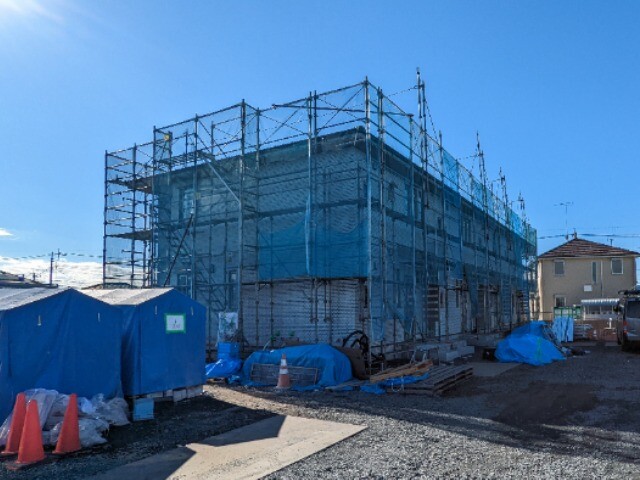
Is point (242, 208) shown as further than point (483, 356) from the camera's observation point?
No

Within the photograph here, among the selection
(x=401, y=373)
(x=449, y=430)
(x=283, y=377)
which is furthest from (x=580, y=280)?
(x=449, y=430)

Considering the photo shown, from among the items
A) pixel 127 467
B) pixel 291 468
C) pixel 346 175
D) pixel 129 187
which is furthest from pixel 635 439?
pixel 129 187

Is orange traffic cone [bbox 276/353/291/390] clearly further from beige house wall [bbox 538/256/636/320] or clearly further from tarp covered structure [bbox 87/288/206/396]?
beige house wall [bbox 538/256/636/320]

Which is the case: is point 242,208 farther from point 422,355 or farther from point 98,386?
point 98,386

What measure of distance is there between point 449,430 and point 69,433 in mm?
5034

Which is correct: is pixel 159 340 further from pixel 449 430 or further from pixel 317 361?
pixel 449 430

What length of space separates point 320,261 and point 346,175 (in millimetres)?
2942

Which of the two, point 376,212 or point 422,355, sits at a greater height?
point 376,212

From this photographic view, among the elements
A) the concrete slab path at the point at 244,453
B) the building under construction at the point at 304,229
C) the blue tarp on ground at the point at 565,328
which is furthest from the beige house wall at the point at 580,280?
the concrete slab path at the point at 244,453

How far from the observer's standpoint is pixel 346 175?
16.8 meters

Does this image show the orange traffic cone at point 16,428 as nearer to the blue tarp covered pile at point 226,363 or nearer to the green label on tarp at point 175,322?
the green label on tarp at point 175,322

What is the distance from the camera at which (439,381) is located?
36.7 ft

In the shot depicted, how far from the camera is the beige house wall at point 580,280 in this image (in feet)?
122

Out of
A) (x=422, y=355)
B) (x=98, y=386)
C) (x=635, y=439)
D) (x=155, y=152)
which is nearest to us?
(x=635, y=439)
